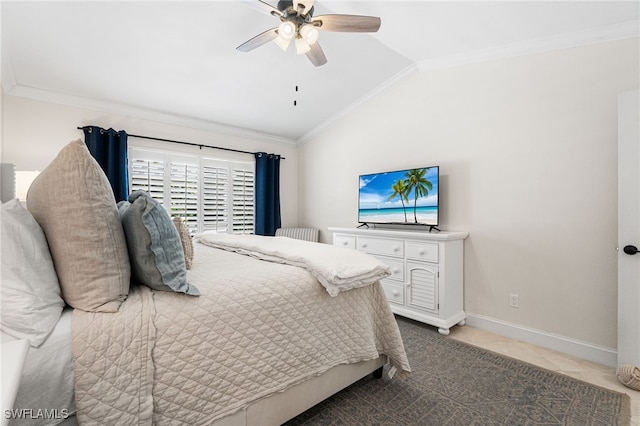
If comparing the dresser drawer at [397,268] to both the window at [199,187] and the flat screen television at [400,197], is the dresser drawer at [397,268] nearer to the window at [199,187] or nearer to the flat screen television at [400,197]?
the flat screen television at [400,197]

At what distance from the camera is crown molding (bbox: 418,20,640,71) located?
2.09m

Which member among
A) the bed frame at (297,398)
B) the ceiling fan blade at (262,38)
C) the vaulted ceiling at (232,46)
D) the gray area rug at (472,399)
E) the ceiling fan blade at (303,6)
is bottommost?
the gray area rug at (472,399)

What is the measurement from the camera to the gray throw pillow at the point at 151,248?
1104 mm

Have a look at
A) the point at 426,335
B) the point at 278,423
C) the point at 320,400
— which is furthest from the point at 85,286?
the point at 426,335

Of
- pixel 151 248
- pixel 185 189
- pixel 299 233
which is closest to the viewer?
pixel 151 248

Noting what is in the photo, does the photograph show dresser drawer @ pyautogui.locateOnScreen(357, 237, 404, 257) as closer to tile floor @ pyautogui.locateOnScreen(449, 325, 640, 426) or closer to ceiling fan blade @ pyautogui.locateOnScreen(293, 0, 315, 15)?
tile floor @ pyautogui.locateOnScreen(449, 325, 640, 426)

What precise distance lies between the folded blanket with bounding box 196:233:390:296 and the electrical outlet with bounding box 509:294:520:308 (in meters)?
1.62

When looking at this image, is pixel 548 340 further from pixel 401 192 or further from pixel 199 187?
pixel 199 187

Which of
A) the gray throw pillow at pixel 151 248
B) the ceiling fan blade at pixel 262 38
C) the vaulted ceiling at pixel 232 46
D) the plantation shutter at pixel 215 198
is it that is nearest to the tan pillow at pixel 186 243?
→ the gray throw pillow at pixel 151 248

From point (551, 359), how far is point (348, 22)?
2920 mm

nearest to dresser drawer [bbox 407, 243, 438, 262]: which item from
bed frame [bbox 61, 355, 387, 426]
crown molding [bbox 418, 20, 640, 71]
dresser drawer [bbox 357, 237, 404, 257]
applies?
dresser drawer [bbox 357, 237, 404, 257]

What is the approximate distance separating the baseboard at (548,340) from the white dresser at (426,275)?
0.19 m

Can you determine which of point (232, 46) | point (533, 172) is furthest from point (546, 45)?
point (232, 46)

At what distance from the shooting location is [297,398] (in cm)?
142
